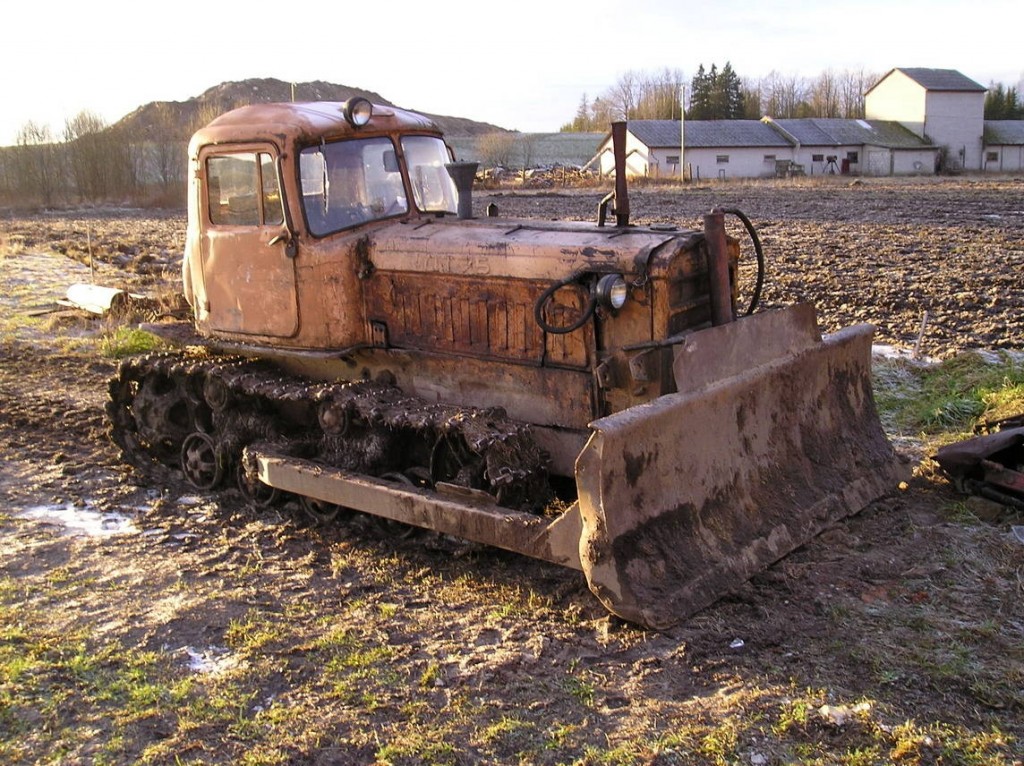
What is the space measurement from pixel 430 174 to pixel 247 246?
144cm

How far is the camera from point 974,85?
64500mm

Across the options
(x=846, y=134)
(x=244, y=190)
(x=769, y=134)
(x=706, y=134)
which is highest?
(x=706, y=134)

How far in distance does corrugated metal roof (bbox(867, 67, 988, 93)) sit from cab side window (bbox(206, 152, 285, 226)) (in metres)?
65.6

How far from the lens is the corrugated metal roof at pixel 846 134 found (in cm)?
6047

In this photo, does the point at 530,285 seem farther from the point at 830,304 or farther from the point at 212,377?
the point at 830,304

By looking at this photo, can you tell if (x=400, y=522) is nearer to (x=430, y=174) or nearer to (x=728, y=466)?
(x=728, y=466)

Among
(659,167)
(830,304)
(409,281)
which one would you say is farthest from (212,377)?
(659,167)

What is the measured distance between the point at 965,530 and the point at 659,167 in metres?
54.2

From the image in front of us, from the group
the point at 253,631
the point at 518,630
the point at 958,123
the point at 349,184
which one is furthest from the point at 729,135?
the point at 253,631

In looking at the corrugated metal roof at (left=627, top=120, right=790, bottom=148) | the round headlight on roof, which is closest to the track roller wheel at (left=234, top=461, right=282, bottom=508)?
the round headlight on roof

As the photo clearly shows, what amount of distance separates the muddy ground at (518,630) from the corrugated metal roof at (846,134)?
57757 mm

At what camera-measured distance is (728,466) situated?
5750mm

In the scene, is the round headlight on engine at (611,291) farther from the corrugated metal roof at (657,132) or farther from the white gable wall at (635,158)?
the corrugated metal roof at (657,132)

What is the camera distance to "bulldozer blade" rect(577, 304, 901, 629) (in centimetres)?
502
